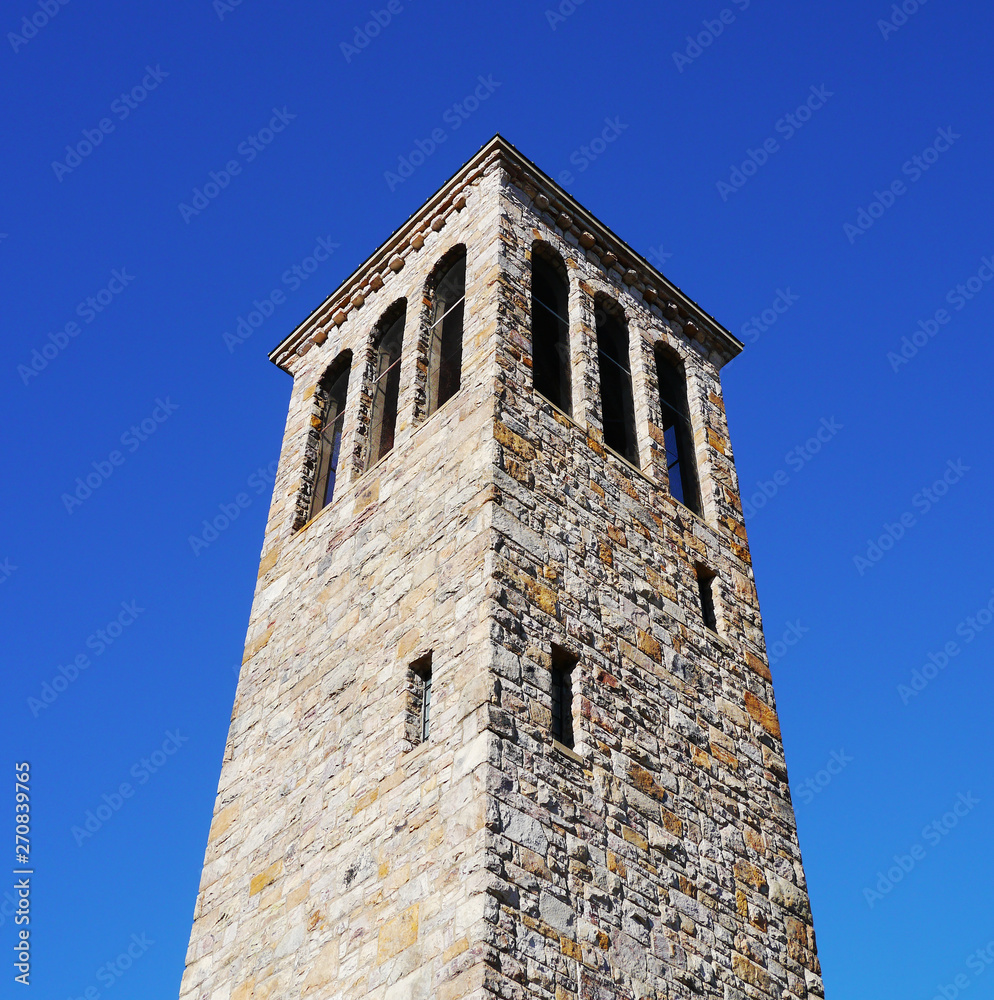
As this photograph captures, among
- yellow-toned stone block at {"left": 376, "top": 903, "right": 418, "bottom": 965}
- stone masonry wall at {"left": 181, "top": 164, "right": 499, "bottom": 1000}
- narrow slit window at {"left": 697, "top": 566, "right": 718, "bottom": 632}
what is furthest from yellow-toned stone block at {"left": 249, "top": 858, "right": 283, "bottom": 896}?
narrow slit window at {"left": 697, "top": 566, "right": 718, "bottom": 632}

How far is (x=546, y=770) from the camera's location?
411 inches

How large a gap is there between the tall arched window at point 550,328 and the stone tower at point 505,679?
4 centimetres

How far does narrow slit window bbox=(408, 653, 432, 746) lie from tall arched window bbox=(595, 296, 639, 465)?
467cm

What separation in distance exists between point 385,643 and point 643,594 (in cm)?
288

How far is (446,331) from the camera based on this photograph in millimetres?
16062

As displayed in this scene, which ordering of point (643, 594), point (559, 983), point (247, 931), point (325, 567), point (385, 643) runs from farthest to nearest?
point (325, 567), point (643, 594), point (385, 643), point (247, 931), point (559, 983)

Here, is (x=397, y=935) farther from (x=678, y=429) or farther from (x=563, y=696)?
(x=678, y=429)

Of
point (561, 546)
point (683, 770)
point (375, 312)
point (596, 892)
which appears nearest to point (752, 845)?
point (683, 770)

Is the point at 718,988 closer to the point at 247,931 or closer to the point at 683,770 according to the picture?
the point at 683,770

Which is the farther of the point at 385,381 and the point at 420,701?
the point at 385,381

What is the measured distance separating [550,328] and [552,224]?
2.03m

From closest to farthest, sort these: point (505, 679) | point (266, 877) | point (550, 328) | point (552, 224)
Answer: point (505, 679) → point (266, 877) → point (550, 328) → point (552, 224)

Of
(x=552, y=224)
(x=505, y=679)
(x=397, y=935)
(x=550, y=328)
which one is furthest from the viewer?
(x=552, y=224)

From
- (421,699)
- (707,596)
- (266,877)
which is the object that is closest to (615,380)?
(707,596)
